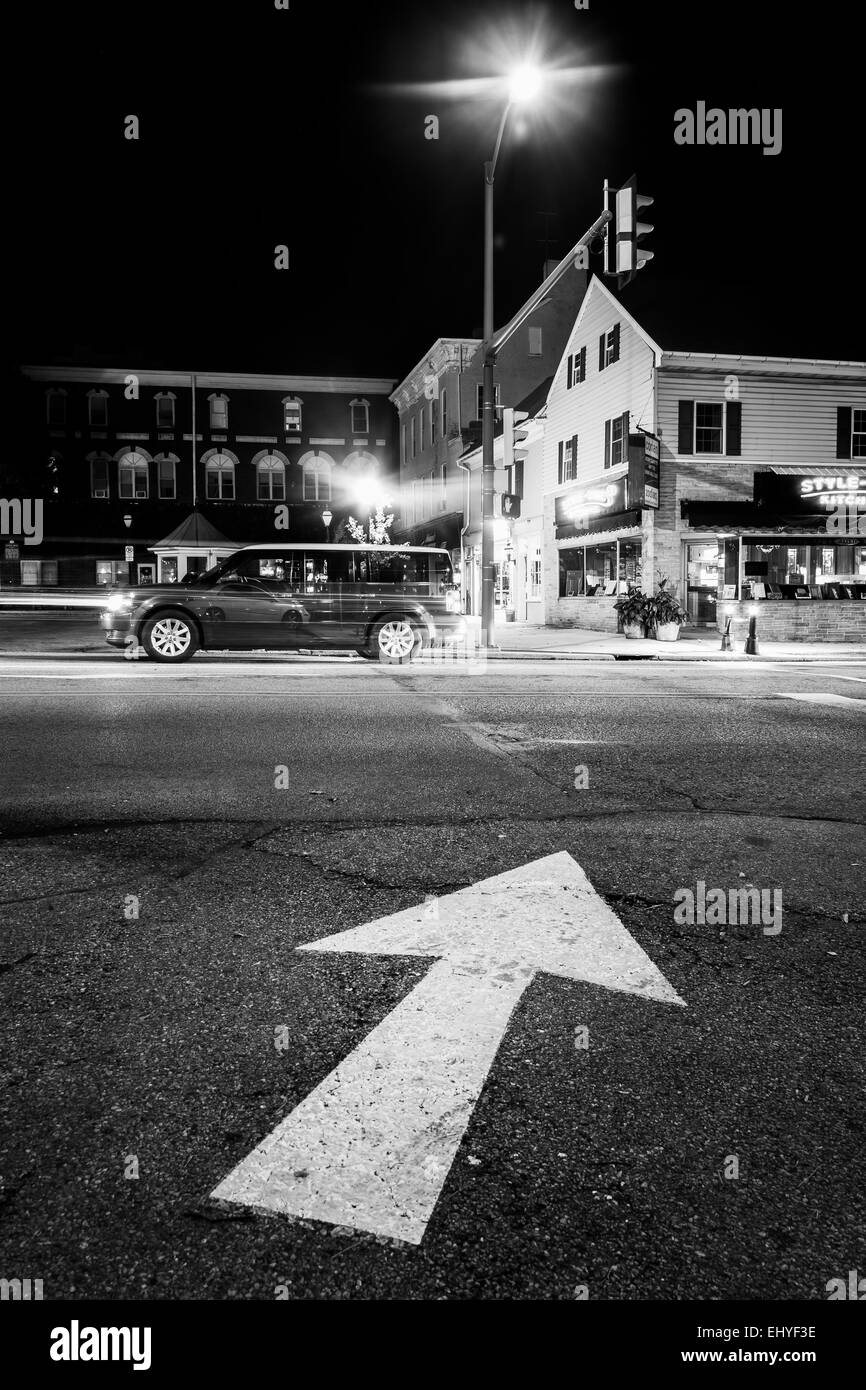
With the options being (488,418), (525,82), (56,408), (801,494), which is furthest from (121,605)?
(56,408)

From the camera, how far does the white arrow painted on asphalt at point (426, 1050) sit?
211 cm

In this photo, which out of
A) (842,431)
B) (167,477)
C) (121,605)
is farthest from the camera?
(167,477)

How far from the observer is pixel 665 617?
872 inches

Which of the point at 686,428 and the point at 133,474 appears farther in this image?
the point at 133,474

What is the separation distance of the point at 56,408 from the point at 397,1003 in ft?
187

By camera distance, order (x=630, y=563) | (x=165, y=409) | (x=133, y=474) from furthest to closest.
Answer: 1. (x=133, y=474)
2. (x=165, y=409)
3. (x=630, y=563)

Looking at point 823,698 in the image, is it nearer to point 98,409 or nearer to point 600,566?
point 600,566

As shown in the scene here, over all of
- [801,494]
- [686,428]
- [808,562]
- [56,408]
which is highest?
[56,408]

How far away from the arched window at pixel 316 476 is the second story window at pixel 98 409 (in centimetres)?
1163

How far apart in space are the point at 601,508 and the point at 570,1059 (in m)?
24.7

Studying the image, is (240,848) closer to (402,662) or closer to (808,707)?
(808,707)

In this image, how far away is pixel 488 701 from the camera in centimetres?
1073

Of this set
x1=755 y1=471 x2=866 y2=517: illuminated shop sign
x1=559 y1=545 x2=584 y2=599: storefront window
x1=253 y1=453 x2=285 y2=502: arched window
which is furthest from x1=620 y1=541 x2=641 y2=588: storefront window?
x1=253 y1=453 x2=285 y2=502: arched window

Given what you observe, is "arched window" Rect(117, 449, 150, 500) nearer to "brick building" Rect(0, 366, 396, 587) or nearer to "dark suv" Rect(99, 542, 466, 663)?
"brick building" Rect(0, 366, 396, 587)
